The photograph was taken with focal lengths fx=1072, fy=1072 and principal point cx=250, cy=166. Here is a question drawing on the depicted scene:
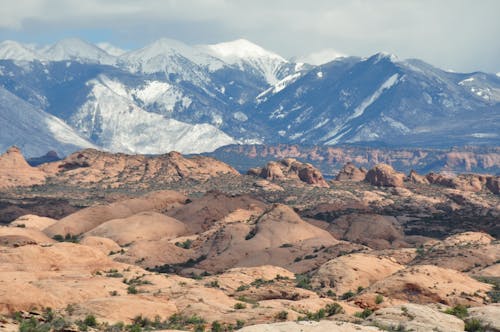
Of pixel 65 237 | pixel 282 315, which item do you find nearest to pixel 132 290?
pixel 282 315

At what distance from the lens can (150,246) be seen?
164 metres

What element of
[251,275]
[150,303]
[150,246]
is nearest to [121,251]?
[150,246]

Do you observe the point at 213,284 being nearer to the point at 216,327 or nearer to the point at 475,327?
the point at 216,327

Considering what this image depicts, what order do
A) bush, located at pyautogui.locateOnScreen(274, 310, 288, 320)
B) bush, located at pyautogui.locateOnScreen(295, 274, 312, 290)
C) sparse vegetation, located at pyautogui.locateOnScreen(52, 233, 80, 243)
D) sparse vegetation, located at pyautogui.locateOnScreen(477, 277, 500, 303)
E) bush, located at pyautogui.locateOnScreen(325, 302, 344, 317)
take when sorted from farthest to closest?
sparse vegetation, located at pyautogui.locateOnScreen(52, 233, 80, 243)
bush, located at pyautogui.locateOnScreen(295, 274, 312, 290)
sparse vegetation, located at pyautogui.locateOnScreen(477, 277, 500, 303)
bush, located at pyautogui.locateOnScreen(325, 302, 344, 317)
bush, located at pyautogui.locateOnScreen(274, 310, 288, 320)

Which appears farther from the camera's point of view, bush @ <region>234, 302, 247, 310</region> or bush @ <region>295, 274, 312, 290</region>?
bush @ <region>295, 274, 312, 290</region>

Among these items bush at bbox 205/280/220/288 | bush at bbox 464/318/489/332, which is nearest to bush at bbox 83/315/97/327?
bush at bbox 464/318/489/332

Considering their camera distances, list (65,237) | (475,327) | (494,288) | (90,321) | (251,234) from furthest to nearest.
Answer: (65,237), (251,234), (494,288), (475,327), (90,321)

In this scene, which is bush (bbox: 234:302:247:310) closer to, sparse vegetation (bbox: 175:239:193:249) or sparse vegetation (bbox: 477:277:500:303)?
sparse vegetation (bbox: 477:277:500:303)

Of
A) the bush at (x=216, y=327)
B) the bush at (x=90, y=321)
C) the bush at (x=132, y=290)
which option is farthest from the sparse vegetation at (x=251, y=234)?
the bush at (x=90, y=321)

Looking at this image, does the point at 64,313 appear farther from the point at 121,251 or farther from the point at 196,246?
the point at 196,246

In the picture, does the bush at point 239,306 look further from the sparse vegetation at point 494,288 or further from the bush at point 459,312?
the sparse vegetation at point 494,288

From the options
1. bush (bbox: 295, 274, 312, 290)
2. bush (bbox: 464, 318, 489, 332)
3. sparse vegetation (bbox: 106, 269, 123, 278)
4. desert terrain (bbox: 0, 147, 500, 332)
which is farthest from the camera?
bush (bbox: 295, 274, 312, 290)

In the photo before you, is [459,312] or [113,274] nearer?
[459,312]

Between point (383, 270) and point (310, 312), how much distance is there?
4016cm
